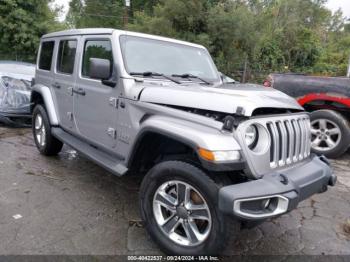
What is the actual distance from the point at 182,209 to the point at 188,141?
61 centimetres

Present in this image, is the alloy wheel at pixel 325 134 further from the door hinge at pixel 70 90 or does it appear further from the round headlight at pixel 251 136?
the door hinge at pixel 70 90

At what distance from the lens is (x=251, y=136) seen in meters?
2.62

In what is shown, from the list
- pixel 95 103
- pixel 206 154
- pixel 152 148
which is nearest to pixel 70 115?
pixel 95 103

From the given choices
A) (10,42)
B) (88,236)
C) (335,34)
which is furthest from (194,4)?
(335,34)

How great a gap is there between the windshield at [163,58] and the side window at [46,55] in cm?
202

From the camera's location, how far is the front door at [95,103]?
358cm

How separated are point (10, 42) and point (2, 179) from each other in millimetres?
12864

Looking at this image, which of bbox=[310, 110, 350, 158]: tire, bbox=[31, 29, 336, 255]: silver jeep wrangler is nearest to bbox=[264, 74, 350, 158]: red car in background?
bbox=[310, 110, 350, 158]: tire

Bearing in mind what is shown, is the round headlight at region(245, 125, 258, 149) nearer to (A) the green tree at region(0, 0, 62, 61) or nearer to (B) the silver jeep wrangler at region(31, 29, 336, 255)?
(B) the silver jeep wrangler at region(31, 29, 336, 255)

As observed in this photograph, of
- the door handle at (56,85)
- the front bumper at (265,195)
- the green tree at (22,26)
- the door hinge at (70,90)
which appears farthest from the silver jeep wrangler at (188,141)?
the green tree at (22,26)

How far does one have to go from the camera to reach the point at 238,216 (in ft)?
7.48

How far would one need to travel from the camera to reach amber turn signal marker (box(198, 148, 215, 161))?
239cm

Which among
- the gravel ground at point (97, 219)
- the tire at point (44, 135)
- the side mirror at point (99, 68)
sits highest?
the side mirror at point (99, 68)

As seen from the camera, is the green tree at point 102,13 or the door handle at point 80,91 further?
the green tree at point 102,13
